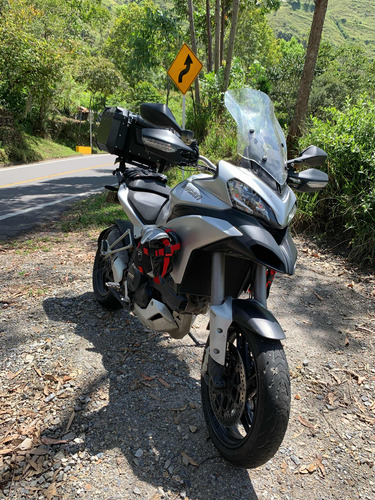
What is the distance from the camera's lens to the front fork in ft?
7.17

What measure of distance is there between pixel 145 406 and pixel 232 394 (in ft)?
2.62

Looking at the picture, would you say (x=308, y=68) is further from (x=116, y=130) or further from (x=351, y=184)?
(x=116, y=130)

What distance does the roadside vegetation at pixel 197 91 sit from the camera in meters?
6.23

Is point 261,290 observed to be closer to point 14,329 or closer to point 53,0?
point 14,329

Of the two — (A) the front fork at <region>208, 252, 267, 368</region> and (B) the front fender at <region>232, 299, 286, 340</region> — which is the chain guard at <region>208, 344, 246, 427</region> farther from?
(B) the front fender at <region>232, 299, 286, 340</region>

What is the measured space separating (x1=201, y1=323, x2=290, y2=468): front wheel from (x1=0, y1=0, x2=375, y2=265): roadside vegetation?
1451 mm

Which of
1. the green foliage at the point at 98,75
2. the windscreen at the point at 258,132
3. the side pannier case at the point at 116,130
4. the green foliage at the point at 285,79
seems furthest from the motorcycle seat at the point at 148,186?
the green foliage at the point at 98,75

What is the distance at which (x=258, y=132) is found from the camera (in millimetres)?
2447

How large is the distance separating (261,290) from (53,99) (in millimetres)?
27779

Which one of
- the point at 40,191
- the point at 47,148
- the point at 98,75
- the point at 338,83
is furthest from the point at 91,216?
the point at 98,75

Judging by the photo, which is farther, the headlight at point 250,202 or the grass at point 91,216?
the grass at point 91,216

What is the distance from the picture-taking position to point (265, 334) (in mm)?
2031

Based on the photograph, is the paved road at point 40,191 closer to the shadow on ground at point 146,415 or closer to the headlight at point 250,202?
the shadow on ground at point 146,415

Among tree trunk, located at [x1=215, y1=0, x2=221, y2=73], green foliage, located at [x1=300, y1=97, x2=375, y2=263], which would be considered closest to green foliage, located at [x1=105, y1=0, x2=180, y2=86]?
tree trunk, located at [x1=215, y1=0, x2=221, y2=73]
